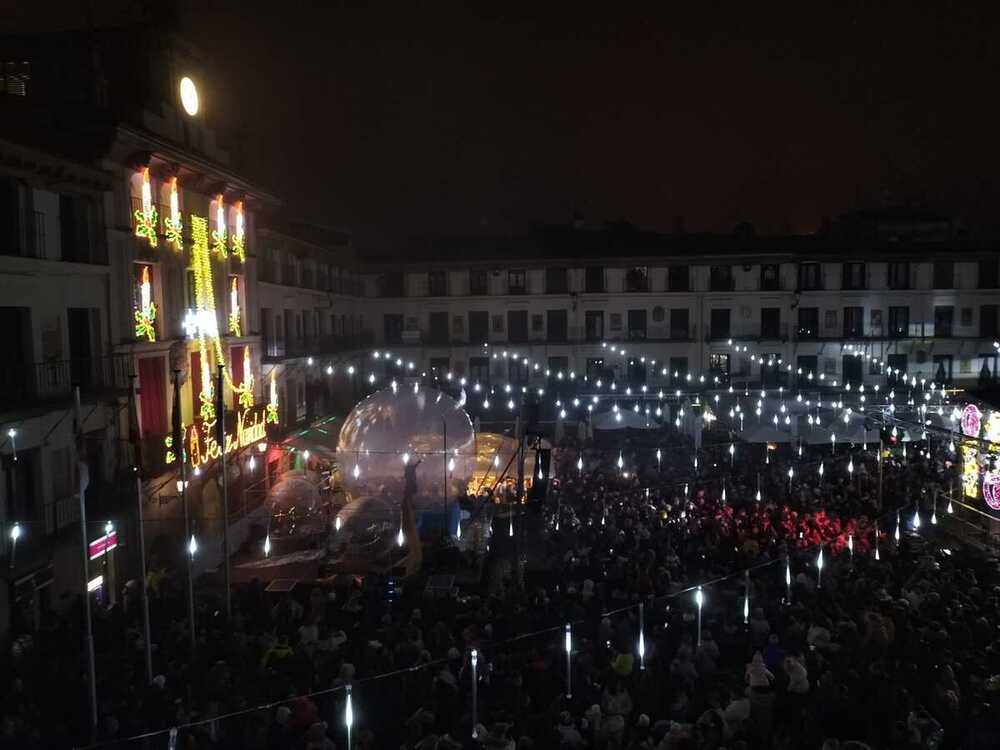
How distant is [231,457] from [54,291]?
6890 millimetres

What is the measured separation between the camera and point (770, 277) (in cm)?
3859

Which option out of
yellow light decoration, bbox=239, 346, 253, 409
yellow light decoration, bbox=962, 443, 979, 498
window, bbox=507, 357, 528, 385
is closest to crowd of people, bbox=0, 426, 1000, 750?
yellow light decoration, bbox=962, 443, 979, 498

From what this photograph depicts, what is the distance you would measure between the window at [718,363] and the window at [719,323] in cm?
100

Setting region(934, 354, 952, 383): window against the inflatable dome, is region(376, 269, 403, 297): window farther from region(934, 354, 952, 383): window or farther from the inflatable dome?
region(934, 354, 952, 383): window

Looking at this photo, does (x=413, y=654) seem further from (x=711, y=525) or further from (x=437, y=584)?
(x=711, y=525)

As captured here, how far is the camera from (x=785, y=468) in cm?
2195

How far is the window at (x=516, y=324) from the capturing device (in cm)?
3975

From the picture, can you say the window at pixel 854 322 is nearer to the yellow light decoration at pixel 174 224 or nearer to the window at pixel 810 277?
the window at pixel 810 277

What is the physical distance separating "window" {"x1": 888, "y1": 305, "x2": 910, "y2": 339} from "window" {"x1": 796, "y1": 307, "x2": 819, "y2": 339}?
3540 millimetres

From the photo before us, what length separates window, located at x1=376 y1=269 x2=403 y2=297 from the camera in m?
40.4

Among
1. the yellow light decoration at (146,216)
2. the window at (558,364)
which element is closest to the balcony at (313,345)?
the yellow light decoration at (146,216)

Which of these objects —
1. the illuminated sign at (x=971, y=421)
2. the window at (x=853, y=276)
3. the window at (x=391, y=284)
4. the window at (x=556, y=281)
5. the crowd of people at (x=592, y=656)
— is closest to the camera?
the crowd of people at (x=592, y=656)

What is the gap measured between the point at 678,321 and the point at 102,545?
29.7 m

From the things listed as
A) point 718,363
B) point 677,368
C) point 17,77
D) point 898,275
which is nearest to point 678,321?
point 677,368
